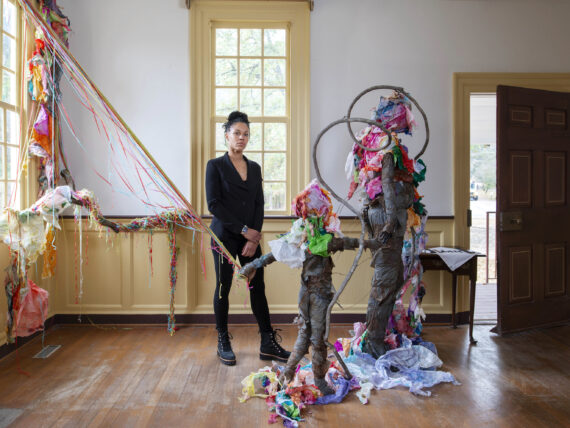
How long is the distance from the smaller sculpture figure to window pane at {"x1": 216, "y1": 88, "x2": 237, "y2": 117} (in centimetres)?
186

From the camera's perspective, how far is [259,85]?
4.05m

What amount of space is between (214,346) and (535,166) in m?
2.99

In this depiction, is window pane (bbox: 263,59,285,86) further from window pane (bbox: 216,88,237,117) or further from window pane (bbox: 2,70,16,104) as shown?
window pane (bbox: 2,70,16,104)

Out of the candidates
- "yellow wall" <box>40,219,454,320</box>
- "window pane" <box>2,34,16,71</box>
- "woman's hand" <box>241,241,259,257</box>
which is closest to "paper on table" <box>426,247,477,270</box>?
"yellow wall" <box>40,219,454,320</box>

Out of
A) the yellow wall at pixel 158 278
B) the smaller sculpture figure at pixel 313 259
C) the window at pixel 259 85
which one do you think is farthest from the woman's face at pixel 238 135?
the yellow wall at pixel 158 278

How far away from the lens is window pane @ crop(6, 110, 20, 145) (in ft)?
11.0

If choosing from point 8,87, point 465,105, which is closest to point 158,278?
point 8,87

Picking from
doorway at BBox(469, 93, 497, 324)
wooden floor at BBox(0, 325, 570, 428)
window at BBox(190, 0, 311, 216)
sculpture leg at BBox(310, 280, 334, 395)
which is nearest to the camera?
wooden floor at BBox(0, 325, 570, 428)

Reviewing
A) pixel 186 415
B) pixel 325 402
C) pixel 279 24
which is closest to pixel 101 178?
pixel 279 24

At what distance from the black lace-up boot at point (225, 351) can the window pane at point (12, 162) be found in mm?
1948

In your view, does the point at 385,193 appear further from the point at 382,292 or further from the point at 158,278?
the point at 158,278

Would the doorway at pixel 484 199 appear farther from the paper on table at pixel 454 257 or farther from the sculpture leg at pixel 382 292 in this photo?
the sculpture leg at pixel 382 292

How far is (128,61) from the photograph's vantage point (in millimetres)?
3922

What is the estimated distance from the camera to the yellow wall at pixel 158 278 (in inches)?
155
